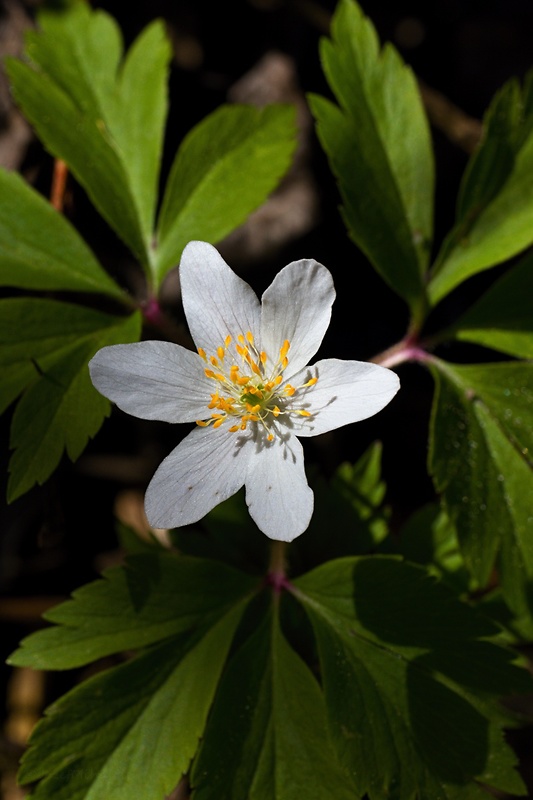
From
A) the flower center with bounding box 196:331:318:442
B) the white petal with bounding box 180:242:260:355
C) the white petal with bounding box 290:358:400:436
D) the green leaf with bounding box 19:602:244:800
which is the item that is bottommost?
the green leaf with bounding box 19:602:244:800

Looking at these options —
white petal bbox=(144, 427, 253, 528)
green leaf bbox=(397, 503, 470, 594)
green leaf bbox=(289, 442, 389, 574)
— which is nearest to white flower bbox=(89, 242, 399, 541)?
white petal bbox=(144, 427, 253, 528)

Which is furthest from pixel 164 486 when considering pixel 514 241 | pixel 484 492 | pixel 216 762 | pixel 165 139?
pixel 165 139

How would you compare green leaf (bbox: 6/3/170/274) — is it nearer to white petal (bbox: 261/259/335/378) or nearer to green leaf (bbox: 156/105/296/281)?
green leaf (bbox: 156/105/296/281)

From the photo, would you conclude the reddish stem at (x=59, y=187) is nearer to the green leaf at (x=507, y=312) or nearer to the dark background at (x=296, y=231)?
the dark background at (x=296, y=231)

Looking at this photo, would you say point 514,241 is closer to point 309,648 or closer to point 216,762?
point 309,648

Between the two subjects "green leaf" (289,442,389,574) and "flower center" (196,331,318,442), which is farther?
"green leaf" (289,442,389,574)

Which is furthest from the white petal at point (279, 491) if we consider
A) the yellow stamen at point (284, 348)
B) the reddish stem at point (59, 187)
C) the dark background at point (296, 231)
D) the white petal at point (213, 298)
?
the reddish stem at point (59, 187)

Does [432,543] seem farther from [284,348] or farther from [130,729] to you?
[130,729]
